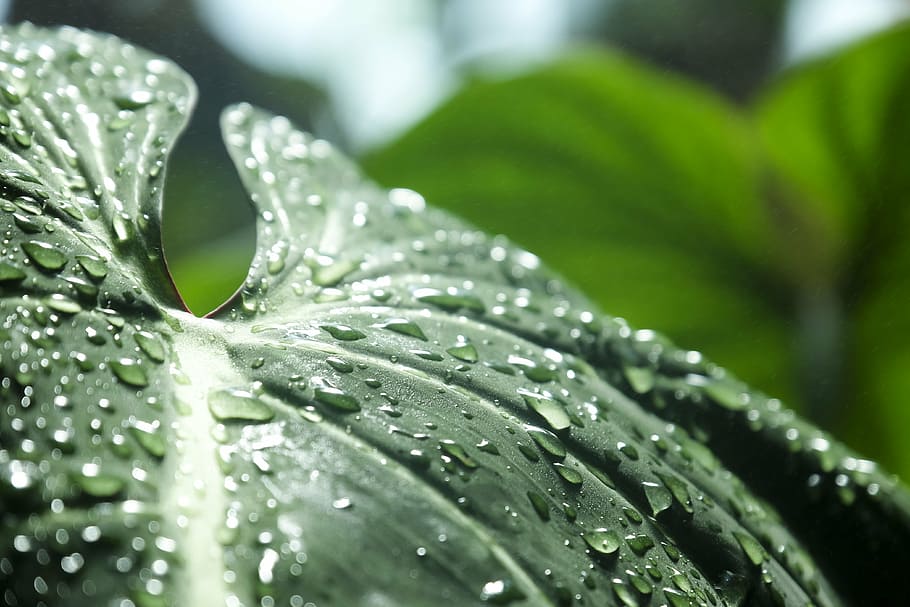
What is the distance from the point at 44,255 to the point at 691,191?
109 centimetres

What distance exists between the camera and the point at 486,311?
0.57m

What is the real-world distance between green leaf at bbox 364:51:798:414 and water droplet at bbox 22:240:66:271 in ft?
2.73

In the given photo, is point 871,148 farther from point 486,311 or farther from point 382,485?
point 382,485

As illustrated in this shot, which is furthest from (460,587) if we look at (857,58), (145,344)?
(857,58)

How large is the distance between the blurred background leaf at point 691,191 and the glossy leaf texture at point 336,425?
1.83 feet

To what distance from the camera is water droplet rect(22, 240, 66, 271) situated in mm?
400

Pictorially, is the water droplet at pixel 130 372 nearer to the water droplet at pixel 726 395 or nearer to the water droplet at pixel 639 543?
the water droplet at pixel 639 543

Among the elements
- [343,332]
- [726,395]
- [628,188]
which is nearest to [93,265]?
[343,332]

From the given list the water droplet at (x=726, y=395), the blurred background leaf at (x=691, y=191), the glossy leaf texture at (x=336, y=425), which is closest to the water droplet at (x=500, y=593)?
the glossy leaf texture at (x=336, y=425)

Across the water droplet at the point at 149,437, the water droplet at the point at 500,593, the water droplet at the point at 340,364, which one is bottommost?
the water droplet at the point at 149,437

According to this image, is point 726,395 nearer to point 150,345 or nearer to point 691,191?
point 150,345

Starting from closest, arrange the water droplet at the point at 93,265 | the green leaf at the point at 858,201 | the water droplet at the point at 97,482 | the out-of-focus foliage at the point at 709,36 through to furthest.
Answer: the water droplet at the point at 97,482 → the water droplet at the point at 93,265 → the green leaf at the point at 858,201 → the out-of-focus foliage at the point at 709,36

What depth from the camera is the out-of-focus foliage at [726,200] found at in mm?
1222

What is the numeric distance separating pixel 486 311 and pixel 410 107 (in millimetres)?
974
